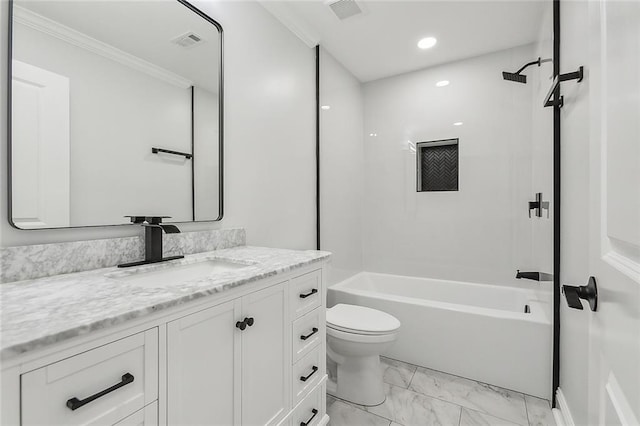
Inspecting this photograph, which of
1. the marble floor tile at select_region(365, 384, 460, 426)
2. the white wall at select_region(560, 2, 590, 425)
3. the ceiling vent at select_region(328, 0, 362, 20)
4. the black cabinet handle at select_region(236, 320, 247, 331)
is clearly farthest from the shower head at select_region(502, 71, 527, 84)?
the black cabinet handle at select_region(236, 320, 247, 331)

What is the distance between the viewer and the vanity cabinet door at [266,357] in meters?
1.04

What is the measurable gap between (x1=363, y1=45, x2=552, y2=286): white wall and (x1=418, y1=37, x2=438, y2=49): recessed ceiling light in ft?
1.42

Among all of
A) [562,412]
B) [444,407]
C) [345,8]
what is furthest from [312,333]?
[345,8]

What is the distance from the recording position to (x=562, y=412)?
5.41 feet

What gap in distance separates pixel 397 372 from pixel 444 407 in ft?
1.44

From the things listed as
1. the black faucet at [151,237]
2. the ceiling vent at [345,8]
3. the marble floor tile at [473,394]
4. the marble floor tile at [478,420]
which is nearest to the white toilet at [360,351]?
the marble floor tile at [473,394]

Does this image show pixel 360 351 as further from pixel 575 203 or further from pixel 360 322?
pixel 575 203

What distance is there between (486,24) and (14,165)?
9.68 feet

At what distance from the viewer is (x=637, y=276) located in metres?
0.42

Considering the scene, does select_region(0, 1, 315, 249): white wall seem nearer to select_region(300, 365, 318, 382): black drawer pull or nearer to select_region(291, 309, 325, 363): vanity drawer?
select_region(291, 309, 325, 363): vanity drawer

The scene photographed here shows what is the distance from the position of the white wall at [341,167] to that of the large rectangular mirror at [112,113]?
123 centimetres

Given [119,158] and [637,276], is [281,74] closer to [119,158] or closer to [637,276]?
[119,158]

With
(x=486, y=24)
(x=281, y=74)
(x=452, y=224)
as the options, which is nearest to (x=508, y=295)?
(x=452, y=224)

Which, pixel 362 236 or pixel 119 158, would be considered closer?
pixel 119 158
